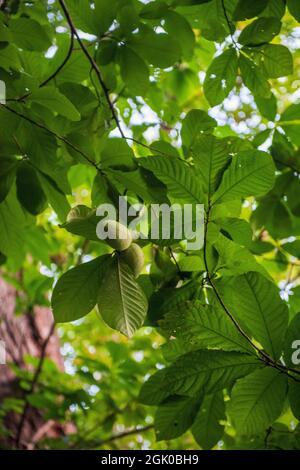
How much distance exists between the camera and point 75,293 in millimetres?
762

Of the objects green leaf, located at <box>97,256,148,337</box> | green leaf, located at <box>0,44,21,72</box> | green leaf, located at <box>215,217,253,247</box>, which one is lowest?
green leaf, located at <box>97,256,148,337</box>

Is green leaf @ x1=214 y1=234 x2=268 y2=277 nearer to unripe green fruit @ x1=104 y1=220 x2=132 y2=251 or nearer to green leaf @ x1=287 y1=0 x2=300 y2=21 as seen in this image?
unripe green fruit @ x1=104 y1=220 x2=132 y2=251

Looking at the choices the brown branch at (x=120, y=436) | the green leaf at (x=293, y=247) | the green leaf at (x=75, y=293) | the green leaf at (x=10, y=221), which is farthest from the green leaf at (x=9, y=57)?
the brown branch at (x=120, y=436)

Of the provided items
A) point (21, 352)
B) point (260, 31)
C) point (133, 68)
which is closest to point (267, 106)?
point (260, 31)

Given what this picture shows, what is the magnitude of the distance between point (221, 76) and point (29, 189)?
0.46m

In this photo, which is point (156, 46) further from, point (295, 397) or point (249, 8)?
point (295, 397)

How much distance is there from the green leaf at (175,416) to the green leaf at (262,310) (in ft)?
0.83

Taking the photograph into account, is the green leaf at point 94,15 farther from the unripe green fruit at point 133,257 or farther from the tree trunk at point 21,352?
the tree trunk at point 21,352

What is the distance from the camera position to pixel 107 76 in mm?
1101

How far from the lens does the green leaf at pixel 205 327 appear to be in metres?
0.68

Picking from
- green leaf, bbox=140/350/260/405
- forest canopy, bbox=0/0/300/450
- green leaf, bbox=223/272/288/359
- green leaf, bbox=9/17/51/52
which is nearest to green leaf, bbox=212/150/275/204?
forest canopy, bbox=0/0/300/450

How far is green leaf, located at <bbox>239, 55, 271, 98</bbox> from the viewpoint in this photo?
0.96 meters

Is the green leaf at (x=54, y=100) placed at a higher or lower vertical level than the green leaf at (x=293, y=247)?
higher

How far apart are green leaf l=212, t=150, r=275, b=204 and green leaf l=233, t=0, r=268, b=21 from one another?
0.28 metres
